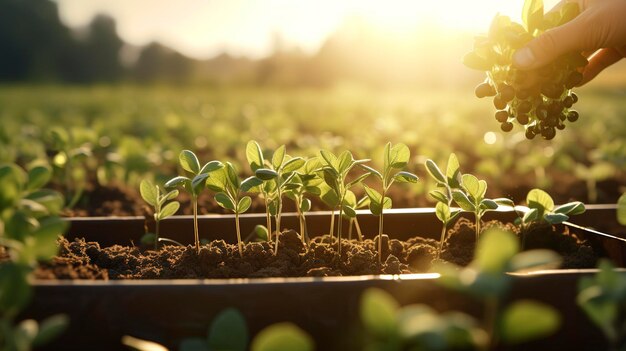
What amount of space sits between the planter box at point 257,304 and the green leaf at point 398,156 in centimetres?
40

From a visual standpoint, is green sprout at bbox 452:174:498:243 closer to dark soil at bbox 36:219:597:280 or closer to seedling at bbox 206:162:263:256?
dark soil at bbox 36:219:597:280

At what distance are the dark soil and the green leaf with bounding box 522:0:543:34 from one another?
2.03 feet

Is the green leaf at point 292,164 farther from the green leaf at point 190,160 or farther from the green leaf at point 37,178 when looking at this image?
the green leaf at point 37,178

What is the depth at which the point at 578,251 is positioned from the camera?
1.90 m

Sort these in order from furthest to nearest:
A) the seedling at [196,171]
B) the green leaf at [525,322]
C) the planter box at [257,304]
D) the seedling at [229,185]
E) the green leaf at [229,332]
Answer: the seedling at [229,185] → the seedling at [196,171] → the planter box at [257,304] → the green leaf at [229,332] → the green leaf at [525,322]

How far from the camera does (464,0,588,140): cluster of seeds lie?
1681 mm

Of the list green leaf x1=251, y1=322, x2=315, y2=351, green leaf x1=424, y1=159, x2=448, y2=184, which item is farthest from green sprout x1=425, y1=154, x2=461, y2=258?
green leaf x1=251, y1=322, x2=315, y2=351

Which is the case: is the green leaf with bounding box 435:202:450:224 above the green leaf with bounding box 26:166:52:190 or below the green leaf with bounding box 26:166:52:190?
below

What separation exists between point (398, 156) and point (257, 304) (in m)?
0.59

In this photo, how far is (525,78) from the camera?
1.68m

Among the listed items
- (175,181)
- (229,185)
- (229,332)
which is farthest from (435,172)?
(229,332)

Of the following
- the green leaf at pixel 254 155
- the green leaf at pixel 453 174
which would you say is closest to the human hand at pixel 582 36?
the green leaf at pixel 453 174

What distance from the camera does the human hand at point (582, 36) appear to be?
64.7 inches

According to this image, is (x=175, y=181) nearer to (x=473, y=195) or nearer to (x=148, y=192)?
(x=148, y=192)
